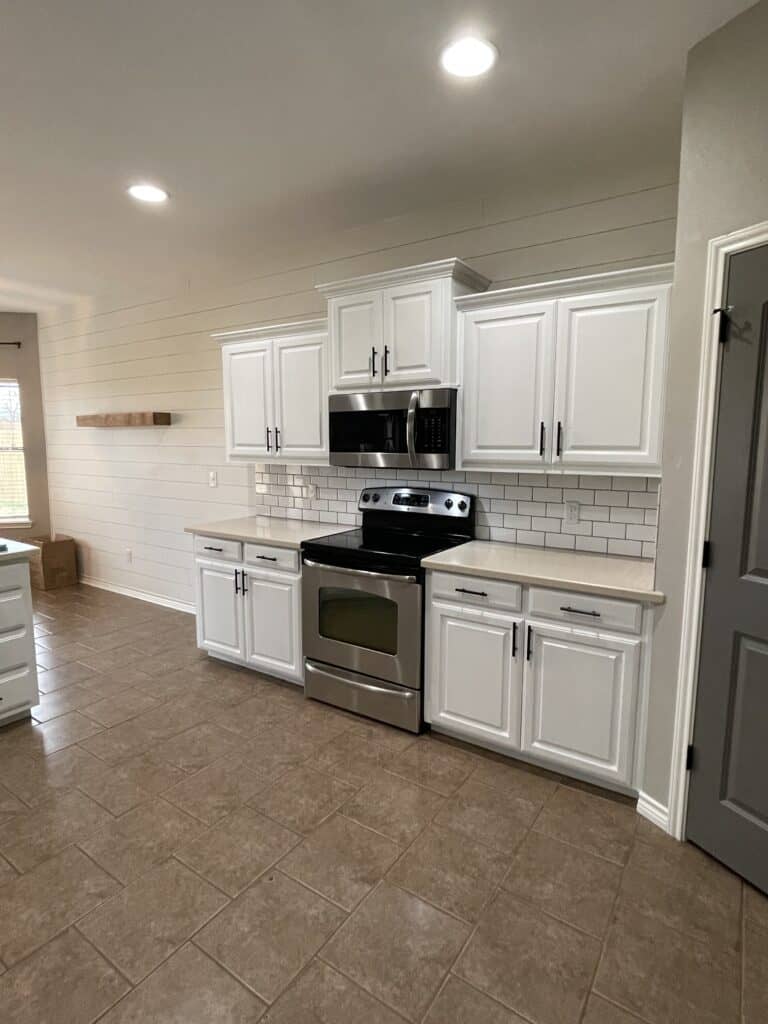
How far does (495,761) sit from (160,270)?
14.0ft

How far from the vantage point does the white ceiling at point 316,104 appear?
1.78 meters

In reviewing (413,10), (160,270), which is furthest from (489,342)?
(160,270)

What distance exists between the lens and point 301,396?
348 centimetres

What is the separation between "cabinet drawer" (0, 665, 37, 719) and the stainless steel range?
1.49 metres

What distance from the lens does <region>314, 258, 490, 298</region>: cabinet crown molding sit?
9.05ft

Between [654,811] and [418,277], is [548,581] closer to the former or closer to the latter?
[654,811]

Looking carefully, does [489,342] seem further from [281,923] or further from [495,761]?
[281,923]

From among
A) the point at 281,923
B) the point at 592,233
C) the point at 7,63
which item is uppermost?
the point at 7,63

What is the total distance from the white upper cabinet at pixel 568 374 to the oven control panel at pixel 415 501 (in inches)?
14.8

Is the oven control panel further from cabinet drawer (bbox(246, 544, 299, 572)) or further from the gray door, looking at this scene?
the gray door

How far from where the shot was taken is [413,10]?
175 cm

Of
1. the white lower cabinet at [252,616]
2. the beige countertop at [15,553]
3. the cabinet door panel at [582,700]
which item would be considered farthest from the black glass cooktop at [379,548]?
the beige countertop at [15,553]

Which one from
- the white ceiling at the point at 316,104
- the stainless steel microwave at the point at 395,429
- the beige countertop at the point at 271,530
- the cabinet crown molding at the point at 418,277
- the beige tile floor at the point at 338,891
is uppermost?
the white ceiling at the point at 316,104

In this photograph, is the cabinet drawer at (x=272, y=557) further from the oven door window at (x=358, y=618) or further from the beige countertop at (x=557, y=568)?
the beige countertop at (x=557, y=568)
